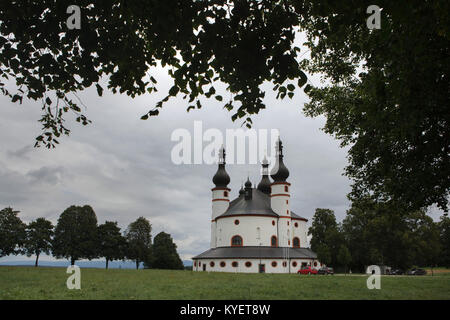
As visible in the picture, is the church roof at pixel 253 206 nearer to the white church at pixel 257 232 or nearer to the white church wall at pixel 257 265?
the white church at pixel 257 232

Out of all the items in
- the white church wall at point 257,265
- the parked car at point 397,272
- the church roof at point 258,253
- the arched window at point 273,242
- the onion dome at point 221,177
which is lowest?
the parked car at point 397,272

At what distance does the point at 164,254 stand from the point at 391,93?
64.9 meters

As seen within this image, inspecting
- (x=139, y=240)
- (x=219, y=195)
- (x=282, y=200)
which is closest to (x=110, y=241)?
(x=139, y=240)

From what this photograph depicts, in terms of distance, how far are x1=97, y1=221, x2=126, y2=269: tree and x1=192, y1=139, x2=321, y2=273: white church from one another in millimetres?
15518

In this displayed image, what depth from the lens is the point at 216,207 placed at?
68062mm

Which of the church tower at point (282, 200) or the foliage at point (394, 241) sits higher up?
the church tower at point (282, 200)

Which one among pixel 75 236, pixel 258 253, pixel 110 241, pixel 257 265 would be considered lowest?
pixel 257 265

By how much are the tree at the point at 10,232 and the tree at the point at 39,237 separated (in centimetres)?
116

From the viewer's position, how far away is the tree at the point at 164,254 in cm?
6975

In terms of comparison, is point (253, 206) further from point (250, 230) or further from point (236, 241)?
point (236, 241)

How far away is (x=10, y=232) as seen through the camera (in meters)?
57.9

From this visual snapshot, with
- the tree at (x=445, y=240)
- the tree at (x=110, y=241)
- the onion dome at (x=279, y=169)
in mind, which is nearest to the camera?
the onion dome at (x=279, y=169)

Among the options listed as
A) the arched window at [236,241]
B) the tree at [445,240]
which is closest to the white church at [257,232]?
the arched window at [236,241]

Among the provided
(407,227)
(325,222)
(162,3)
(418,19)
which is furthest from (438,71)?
(325,222)
